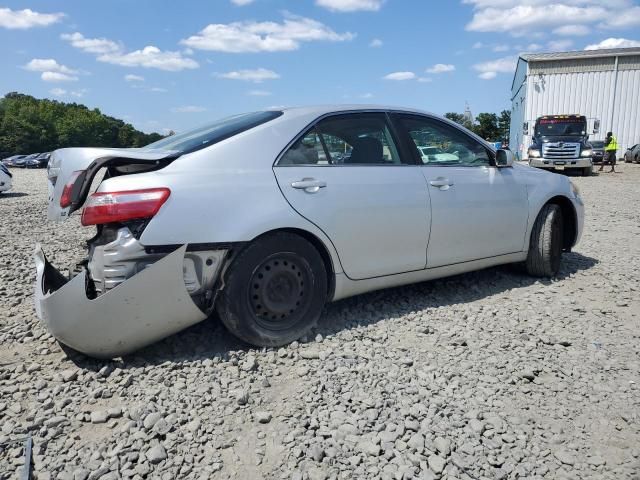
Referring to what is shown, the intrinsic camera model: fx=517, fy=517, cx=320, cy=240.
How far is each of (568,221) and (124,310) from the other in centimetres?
438

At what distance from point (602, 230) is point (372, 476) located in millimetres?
7039

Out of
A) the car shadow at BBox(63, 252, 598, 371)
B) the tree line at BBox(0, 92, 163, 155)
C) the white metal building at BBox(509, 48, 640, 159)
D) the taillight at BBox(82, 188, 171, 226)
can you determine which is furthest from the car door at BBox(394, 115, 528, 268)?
the tree line at BBox(0, 92, 163, 155)

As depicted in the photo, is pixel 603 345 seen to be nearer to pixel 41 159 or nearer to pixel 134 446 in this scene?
pixel 134 446

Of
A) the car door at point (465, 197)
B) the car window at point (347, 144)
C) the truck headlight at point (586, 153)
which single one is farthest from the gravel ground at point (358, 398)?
the truck headlight at point (586, 153)

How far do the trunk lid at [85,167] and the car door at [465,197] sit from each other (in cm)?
199

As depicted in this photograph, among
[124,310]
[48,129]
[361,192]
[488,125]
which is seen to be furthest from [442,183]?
[48,129]

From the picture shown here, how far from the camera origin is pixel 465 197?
4211mm

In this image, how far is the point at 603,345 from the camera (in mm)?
3502

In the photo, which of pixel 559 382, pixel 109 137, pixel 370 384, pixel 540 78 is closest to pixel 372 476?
pixel 370 384

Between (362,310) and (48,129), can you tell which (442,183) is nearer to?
(362,310)

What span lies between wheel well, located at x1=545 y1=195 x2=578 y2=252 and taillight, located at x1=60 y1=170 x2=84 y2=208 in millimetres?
4263

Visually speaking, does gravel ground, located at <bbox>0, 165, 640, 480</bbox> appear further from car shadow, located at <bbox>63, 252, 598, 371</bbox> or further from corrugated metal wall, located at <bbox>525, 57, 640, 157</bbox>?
corrugated metal wall, located at <bbox>525, 57, 640, 157</bbox>

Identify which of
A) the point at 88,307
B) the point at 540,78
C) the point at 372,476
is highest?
the point at 540,78

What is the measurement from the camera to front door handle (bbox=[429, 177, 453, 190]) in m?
4.04
